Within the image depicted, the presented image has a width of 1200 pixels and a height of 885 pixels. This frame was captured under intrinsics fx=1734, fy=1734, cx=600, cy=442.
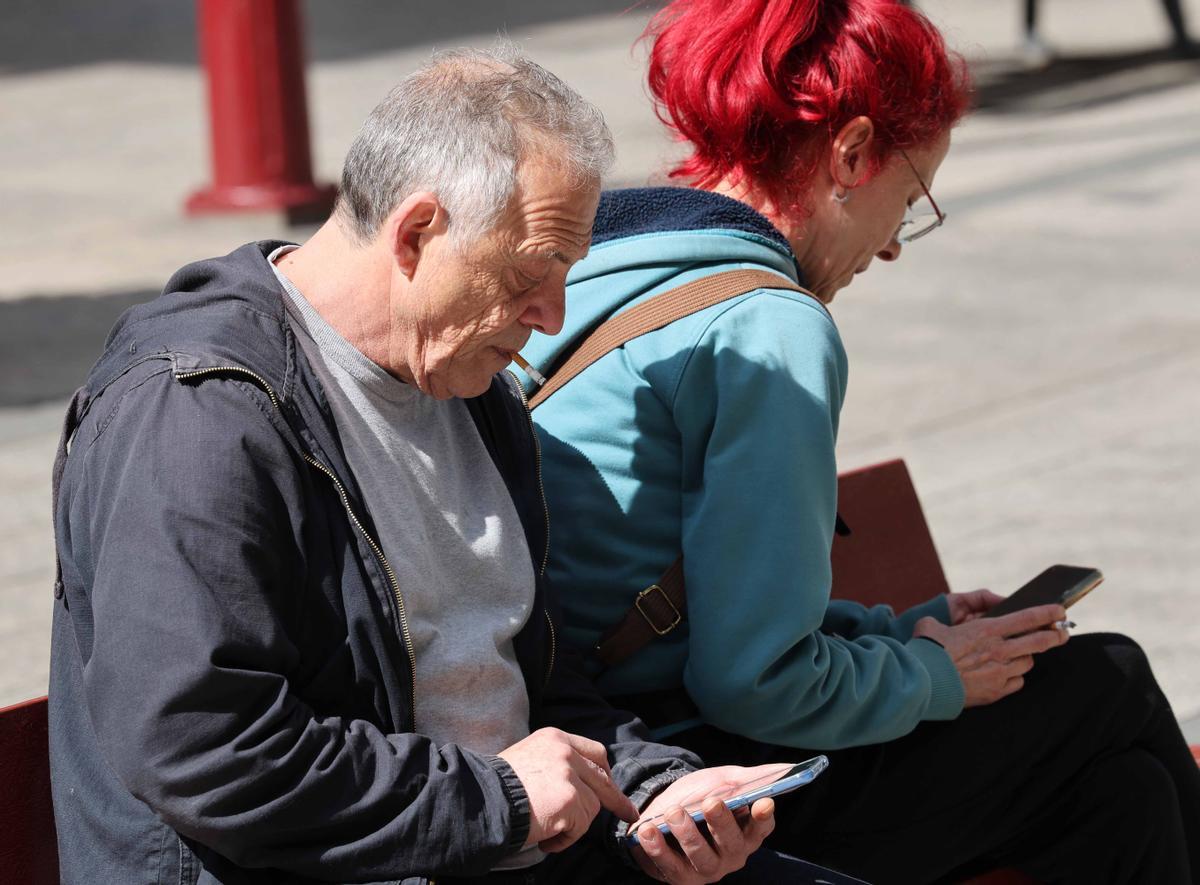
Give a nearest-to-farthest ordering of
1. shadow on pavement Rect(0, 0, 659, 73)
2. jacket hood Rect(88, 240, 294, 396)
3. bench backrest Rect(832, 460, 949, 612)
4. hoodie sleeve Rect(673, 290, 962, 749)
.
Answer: jacket hood Rect(88, 240, 294, 396) → hoodie sleeve Rect(673, 290, 962, 749) → bench backrest Rect(832, 460, 949, 612) → shadow on pavement Rect(0, 0, 659, 73)

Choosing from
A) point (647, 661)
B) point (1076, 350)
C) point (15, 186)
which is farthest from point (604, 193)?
point (15, 186)

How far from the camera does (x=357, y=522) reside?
174 cm

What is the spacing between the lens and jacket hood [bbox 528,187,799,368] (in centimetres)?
219

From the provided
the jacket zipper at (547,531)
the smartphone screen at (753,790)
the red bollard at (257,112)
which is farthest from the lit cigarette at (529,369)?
the red bollard at (257,112)

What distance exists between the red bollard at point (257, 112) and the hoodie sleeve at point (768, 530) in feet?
23.1

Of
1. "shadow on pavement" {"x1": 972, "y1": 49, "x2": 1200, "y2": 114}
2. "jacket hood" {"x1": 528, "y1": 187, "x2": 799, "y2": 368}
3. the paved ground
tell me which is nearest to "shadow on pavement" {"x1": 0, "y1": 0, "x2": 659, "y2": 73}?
the paved ground

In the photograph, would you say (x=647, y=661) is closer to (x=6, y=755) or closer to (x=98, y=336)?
(x=6, y=755)

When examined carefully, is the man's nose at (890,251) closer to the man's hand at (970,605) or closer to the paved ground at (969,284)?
the paved ground at (969,284)

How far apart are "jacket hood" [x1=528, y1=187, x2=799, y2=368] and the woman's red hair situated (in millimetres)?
107

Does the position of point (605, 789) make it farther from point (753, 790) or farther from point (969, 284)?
point (969, 284)

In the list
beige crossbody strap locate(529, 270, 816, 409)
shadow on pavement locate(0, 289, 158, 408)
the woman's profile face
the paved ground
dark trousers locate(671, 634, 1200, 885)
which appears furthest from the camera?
shadow on pavement locate(0, 289, 158, 408)

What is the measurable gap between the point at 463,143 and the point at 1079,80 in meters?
12.3

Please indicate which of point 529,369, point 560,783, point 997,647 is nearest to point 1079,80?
point 997,647

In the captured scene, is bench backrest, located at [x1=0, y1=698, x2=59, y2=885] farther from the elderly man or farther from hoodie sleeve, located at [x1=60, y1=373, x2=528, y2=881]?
hoodie sleeve, located at [x1=60, y1=373, x2=528, y2=881]
